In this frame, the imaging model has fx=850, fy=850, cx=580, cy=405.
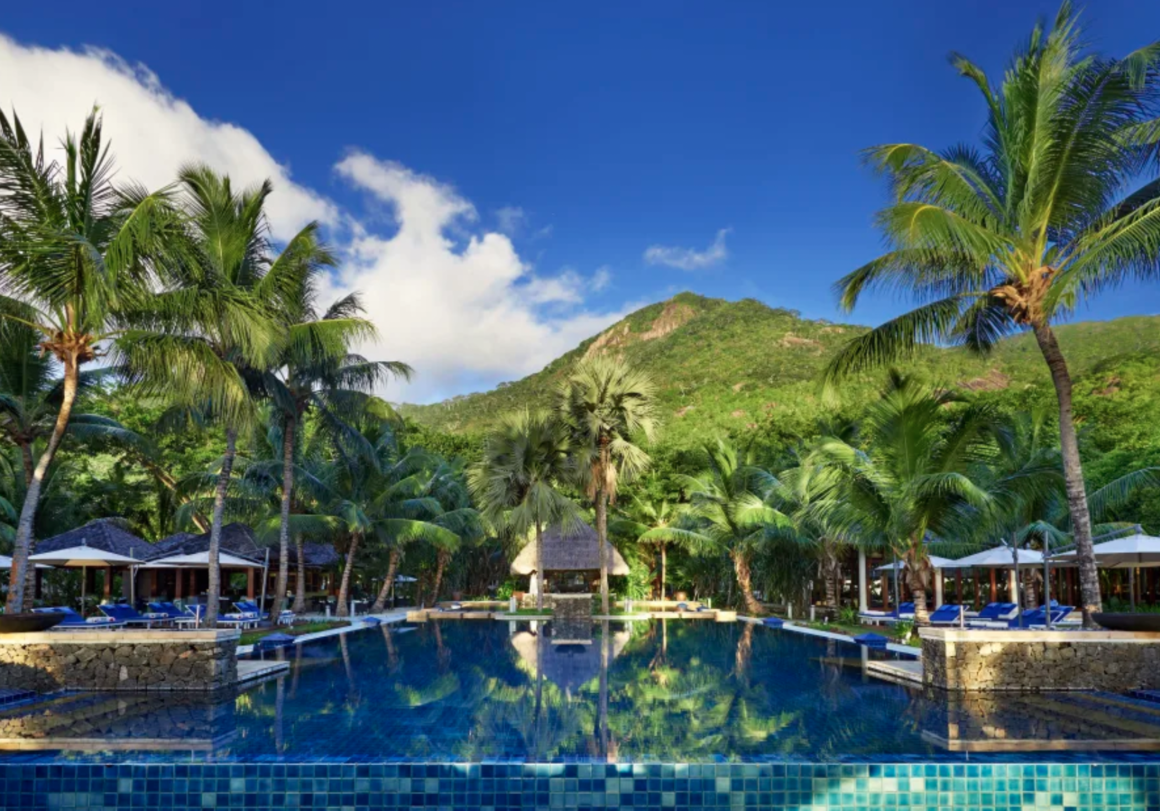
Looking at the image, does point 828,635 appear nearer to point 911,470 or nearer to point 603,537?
point 911,470

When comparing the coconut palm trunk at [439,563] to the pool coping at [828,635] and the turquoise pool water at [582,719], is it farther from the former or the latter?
the turquoise pool water at [582,719]

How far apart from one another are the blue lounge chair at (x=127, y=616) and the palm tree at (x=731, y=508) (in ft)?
43.4

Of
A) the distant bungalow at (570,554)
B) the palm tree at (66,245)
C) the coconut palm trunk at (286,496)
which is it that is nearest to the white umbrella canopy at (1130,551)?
the distant bungalow at (570,554)

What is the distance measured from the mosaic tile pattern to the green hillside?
17.6 metres

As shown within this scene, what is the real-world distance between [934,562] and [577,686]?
512 inches

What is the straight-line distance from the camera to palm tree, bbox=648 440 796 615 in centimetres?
2223

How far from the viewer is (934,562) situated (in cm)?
2016

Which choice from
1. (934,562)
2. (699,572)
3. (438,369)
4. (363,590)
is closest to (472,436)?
(438,369)

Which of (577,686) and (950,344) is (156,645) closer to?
(577,686)

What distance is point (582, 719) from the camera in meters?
7.83

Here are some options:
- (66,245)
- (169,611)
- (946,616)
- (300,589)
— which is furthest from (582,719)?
(300,589)

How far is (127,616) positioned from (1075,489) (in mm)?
15963

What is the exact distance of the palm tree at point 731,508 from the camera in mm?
22225

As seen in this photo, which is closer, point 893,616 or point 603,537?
point 893,616
